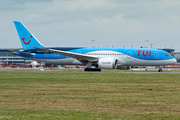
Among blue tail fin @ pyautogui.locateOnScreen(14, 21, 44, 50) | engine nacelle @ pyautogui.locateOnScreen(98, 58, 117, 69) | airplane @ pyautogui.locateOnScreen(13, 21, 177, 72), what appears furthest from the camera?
blue tail fin @ pyautogui.locateOnScreen(14, 21, 44, 50)

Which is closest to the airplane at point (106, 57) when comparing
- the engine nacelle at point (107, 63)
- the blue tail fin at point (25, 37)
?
the engine nacelle at point (107, 63)

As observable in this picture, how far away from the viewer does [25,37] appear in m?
49.1

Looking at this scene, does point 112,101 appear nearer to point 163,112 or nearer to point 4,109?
point 163,112

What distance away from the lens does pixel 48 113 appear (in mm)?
10031

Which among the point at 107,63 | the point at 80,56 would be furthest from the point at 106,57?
the point at 80,56

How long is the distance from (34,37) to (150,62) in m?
20.9

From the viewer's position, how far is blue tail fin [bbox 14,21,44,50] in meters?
48.9

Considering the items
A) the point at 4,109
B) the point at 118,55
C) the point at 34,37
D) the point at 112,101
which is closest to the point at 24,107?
the point at 4,109

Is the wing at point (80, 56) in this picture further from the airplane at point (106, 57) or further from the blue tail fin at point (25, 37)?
the blue tail fin at point (25, 37)

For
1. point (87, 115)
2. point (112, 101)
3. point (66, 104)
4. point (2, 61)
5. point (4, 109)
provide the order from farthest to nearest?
1. point (2, 61)
2. point (112, 101)
3. point (66, 104)
4. point (4, 109)
5. point (87, 115)

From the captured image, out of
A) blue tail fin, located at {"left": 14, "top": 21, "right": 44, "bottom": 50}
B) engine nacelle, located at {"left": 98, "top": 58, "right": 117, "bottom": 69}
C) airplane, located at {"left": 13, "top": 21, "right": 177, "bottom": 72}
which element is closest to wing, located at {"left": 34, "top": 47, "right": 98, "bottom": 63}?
airplane, located at {"left": 13, "top": 21, "right": 177, "bottom": 72}

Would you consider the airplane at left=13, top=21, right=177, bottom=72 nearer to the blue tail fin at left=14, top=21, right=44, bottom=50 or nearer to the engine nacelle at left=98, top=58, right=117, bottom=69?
the engine nacelle at left=98, top=58, right=117, bottom=69

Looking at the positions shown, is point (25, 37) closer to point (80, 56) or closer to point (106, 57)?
point (80, 56)

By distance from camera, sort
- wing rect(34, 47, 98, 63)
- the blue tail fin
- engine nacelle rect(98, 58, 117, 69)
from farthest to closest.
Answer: the blue tail fin → wing rect(34, 47, 98, 63) → engine nacelle rect(98, 58, 117, 69)
